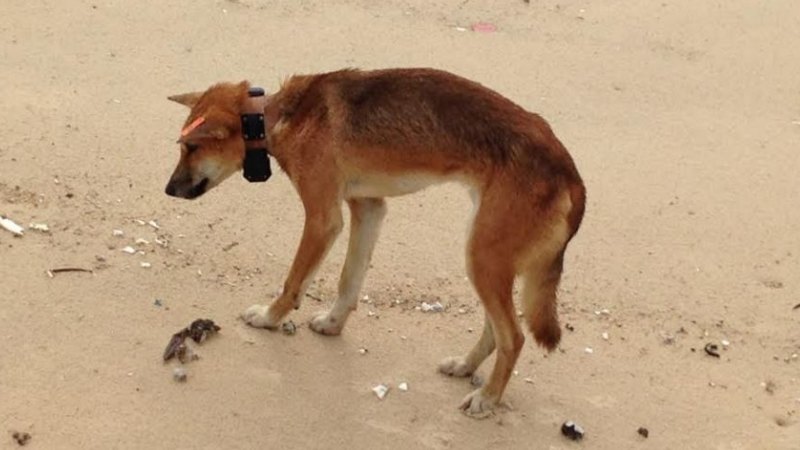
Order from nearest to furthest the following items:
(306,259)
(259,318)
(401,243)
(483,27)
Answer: (306,259) < (259,318) < (401,243) < (483,27)

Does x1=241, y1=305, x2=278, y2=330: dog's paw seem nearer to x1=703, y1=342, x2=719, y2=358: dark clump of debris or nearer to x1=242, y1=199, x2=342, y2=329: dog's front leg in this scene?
x1=242, y1=199, x2=342, y2=329: dog's front leg

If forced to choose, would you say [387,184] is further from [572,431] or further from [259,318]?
[572,431]

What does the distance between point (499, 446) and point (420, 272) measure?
4.26 ft

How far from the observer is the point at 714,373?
518 cm

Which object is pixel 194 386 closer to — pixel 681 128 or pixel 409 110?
pixel 409 110

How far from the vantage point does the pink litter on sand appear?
26.5 ft

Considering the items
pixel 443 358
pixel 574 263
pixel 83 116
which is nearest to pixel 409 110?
pixel 443 358

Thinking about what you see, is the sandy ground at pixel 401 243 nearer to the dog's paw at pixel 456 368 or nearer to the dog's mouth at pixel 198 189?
the dog's paw at pixel 456 368

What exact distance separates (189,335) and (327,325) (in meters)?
0.63

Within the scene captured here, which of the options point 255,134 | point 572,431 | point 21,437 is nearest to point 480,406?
point 572,431

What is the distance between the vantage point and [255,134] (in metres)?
4.90

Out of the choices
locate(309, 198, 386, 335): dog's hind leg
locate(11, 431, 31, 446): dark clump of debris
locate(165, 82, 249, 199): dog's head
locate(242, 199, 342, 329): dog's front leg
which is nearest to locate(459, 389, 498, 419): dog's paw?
locate(309, 198, 386, 335): dog's hind leg

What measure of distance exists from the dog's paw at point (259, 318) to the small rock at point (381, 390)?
0.59 metres

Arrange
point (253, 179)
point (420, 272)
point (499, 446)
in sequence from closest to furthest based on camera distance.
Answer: point (499, 446) < point (253, 179) < point (420, 272)
